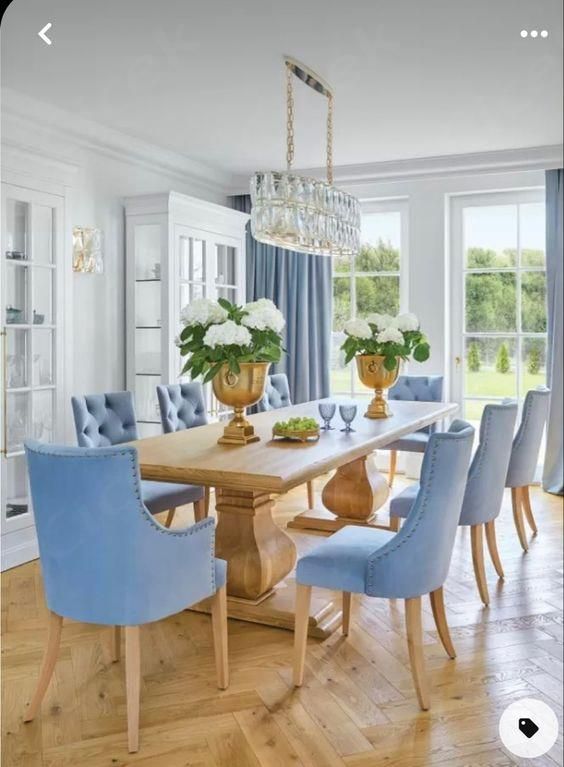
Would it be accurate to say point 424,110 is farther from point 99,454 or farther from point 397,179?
point 99,454

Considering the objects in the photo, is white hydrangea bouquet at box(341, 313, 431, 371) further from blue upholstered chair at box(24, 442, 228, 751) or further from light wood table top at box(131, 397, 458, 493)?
blue upholstered chair at box(24, 442, 228, 751)

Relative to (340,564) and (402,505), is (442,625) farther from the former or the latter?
(402,505)

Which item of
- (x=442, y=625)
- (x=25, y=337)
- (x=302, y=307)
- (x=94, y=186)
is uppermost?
(x=94, y=186)

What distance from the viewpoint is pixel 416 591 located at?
1899 mm

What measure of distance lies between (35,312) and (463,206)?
117 inches

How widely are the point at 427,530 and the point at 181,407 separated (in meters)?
1.88

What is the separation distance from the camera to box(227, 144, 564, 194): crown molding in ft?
14.4

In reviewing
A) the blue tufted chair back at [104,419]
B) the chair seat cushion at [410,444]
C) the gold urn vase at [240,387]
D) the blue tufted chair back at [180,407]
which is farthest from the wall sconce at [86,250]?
the chair seat cushion at [410,444]

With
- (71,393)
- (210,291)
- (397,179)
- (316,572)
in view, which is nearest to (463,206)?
(397,179)

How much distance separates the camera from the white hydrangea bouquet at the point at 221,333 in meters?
2.38

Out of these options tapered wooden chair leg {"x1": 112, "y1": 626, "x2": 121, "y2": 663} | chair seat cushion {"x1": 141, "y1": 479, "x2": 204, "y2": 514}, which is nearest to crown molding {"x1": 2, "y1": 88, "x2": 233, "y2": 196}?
chair seat cushion {"x1": 141, "y1": 479, "x2": 204, "y2": 514}

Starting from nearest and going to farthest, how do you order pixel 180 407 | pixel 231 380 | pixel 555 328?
pixel 555 328
pixel 231 380
pixel 180 407

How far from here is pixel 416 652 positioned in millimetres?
1869

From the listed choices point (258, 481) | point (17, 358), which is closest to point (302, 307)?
point (17, 358)
